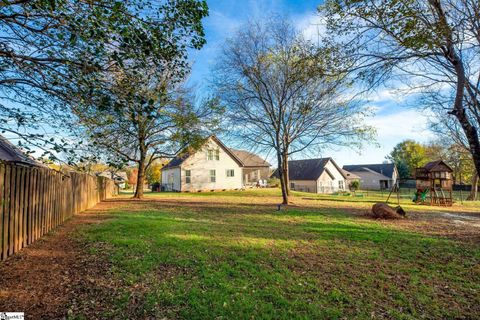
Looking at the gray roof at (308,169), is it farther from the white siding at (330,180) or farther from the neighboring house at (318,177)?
the white siding at (330,180)

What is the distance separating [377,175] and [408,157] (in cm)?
1230

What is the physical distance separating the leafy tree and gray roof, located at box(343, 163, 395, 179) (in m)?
1.49

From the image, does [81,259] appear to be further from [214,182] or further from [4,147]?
[214,182]

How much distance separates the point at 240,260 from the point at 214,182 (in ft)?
89.8

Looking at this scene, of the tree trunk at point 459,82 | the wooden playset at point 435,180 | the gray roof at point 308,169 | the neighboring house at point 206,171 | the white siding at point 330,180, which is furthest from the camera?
the gray roof at point 308,169

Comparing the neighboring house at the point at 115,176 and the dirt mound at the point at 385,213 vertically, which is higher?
the neighboring house at the point at 115,176

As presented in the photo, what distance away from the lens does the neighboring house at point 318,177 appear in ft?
132

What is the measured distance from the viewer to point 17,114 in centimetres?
503

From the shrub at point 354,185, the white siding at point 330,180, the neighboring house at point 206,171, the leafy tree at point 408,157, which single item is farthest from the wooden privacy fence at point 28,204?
the leafy tree at point 408,157

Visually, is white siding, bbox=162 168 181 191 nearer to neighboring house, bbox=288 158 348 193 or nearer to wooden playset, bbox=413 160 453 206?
neighboring house, bbox=288 158 348 193

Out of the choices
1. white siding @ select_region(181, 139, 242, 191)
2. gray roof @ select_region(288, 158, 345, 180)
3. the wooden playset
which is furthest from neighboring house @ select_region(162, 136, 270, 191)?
the wooden playset

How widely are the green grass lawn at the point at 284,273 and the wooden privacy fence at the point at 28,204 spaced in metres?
1.09

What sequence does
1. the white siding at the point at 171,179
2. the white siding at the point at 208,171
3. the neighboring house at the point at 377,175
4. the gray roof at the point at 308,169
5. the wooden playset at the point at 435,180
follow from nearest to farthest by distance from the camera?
the wooden playset at the point at 435,180 → the white siding at the point at 208,171 → the white siding at the point at 171,179 → the gray roof at the point at 308,169 → the neighboring house at the point at 377,175

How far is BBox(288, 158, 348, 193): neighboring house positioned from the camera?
132 feet
